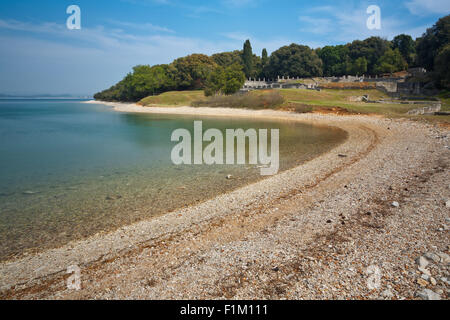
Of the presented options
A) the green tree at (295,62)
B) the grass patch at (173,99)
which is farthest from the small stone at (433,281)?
the green tree at (295,62)

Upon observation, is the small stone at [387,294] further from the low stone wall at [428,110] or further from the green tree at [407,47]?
the green tree at [407,47]

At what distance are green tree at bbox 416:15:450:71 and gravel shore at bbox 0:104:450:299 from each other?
Result: 68478mm

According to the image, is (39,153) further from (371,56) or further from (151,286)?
(371,56)

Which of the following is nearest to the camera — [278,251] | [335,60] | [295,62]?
[278,251]

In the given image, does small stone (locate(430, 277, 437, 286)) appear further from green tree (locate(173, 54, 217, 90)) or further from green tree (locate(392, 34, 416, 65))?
green tree (locate(392, 34, 416, 65))

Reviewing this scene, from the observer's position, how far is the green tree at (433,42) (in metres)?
57.5

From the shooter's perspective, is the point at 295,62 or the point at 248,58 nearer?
the point at 295,62

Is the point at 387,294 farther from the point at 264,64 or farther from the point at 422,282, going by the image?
the point at 264,64

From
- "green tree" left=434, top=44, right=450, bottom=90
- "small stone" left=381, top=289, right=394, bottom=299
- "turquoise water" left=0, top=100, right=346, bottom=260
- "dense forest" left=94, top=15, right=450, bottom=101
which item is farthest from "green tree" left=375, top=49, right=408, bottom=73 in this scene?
"small stone" left=381, top=289, right=394, bottom=299

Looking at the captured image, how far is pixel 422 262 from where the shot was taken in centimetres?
462

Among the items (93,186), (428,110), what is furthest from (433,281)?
(428,110)

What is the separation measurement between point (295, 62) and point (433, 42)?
35946 mm

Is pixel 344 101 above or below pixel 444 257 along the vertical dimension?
above
